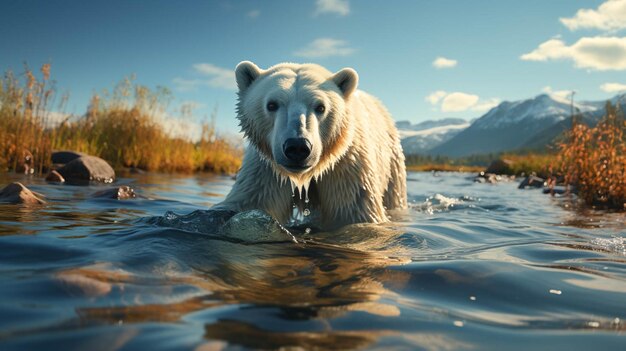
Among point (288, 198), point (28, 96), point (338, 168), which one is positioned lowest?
point (288, 198)

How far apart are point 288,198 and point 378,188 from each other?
102 cm

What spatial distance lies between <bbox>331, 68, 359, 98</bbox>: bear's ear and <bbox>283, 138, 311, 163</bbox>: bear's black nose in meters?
1.19

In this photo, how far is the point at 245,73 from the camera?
4.57 metres

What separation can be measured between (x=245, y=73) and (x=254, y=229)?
5.50 ft

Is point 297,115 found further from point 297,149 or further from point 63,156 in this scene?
point 63,156

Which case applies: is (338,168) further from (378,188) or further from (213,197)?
(213,197)

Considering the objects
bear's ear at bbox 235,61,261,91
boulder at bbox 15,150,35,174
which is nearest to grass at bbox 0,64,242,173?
boulder at bbox 15,150,35,174

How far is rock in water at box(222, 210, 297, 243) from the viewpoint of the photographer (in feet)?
11.9

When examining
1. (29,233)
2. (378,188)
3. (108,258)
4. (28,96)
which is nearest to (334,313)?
(108,258)

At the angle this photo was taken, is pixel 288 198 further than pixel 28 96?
No

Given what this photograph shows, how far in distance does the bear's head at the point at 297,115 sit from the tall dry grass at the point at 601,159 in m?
5.37

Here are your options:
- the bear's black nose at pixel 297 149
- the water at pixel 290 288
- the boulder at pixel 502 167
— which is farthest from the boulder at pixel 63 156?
the boulder at pixel 502 167

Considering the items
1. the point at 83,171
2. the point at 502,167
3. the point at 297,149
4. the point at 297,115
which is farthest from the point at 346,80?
the point at 502,167

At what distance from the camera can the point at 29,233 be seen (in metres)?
3.30
